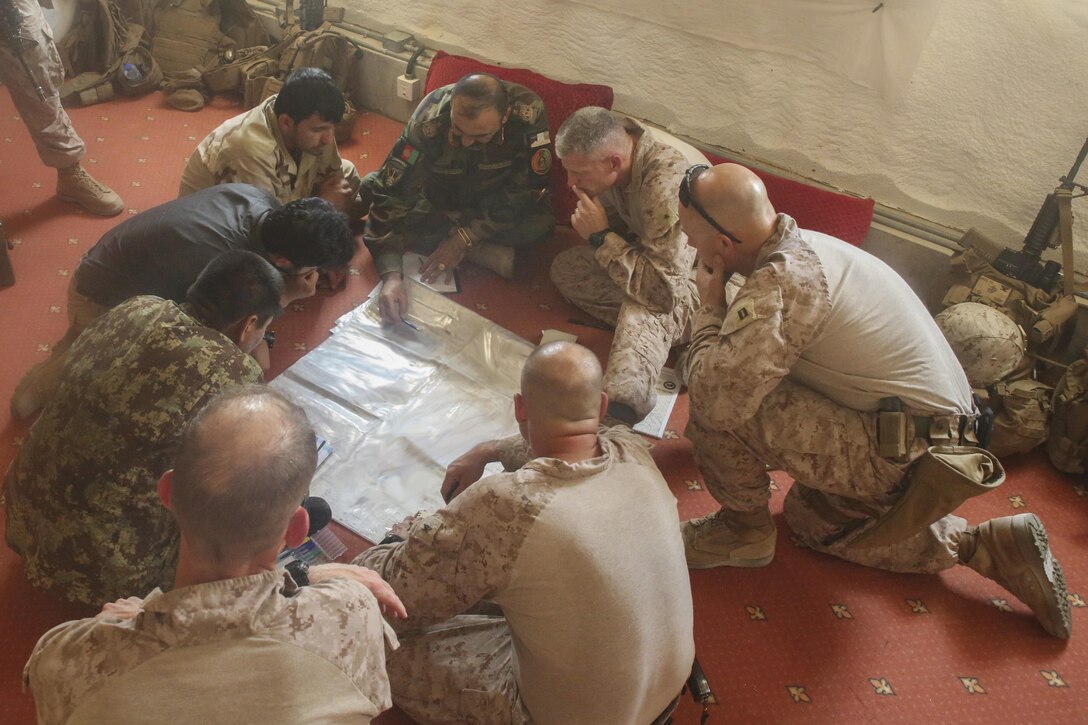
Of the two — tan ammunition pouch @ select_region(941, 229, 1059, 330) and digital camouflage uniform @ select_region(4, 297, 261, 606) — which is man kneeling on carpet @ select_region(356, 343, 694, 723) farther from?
tan ammunition pouch @ select_region(941, 229, 1059, 330)

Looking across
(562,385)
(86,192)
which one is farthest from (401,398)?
(86,192)

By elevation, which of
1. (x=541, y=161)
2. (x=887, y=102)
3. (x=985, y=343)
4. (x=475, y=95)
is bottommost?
(x=985, y=343)

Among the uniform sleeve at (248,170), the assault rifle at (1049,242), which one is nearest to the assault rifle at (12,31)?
the uniform sleeve at (248,170)

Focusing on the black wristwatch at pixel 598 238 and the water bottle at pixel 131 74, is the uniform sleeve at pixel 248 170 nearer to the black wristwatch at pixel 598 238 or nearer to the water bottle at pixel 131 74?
the black wristwatch at pixel 598 238

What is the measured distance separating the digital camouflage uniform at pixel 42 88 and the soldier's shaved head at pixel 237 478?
2706 millimetres

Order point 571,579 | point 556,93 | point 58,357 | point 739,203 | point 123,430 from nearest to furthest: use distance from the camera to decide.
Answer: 1. point 571,579
2. point 123,430
3. point 739,203
4. point 58,357
5. point 556,93

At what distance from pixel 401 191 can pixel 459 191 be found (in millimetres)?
253

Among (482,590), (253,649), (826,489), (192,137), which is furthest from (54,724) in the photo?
(192,137)

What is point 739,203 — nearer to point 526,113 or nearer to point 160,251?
point 526,113

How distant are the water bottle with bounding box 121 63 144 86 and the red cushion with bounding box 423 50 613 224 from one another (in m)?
1.83

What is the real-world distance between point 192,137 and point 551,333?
2.37 m

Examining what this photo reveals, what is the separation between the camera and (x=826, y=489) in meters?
2.29

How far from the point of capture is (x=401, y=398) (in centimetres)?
277

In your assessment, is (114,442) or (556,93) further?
(556,93)
